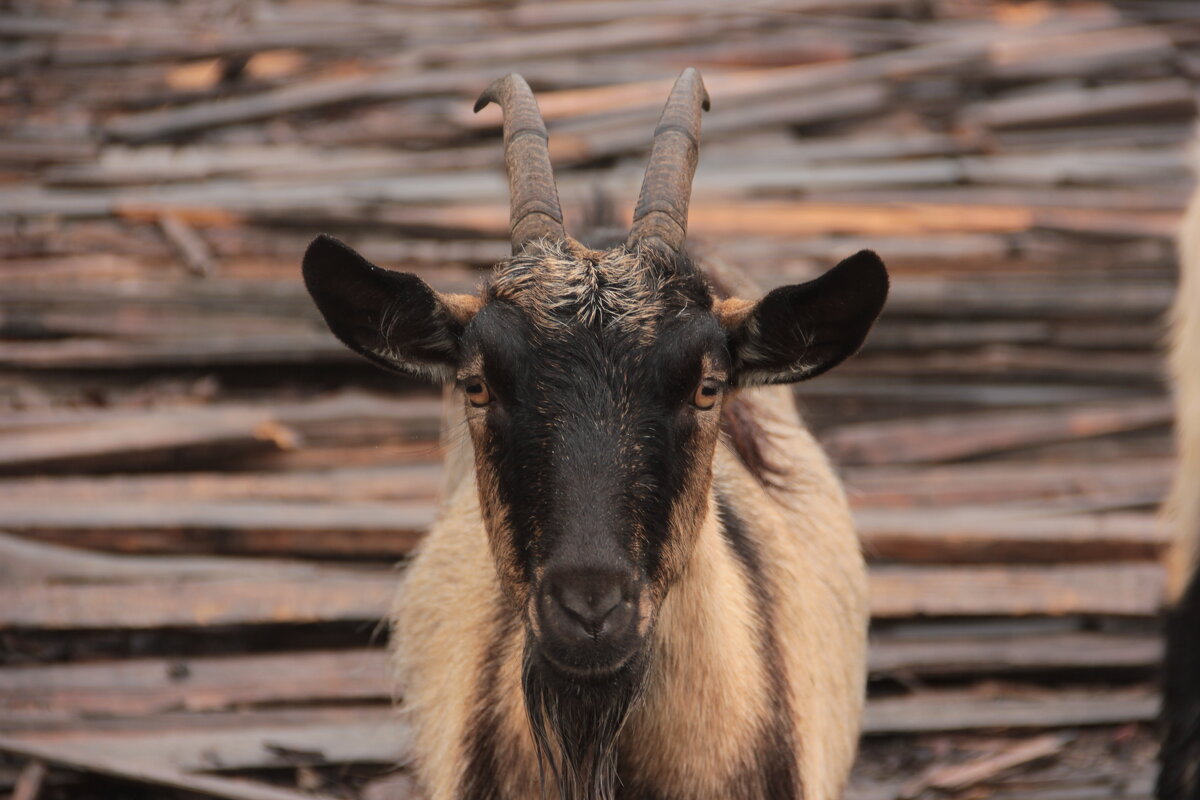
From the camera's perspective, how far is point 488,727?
13.9 feet

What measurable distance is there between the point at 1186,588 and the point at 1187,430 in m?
0.62

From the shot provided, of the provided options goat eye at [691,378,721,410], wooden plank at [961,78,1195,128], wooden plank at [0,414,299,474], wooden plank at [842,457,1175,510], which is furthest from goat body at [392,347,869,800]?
wooden plank at [961,78,1195,128]

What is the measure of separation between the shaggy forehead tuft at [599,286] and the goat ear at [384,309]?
18 centimetres

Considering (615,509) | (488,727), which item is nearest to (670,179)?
(615,509)

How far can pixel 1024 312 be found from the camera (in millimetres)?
8945

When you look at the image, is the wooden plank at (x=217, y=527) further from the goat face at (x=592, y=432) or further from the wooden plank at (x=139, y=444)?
the goat face at (x=592, y=432)

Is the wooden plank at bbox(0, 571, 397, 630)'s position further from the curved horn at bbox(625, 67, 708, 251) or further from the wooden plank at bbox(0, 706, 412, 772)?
the curved horn at bbox(625, 67, 708, 251)

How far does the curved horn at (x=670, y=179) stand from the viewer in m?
4.11

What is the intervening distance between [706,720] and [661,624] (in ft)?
1.10

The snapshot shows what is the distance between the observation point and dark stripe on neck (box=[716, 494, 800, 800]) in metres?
4.13

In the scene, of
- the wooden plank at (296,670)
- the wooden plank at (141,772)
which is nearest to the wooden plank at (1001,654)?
the wooden plank at (296,670)

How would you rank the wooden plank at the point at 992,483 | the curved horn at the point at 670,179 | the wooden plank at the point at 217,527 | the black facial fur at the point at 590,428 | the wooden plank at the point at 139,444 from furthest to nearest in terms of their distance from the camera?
the wooden plank at the point at 992,483 < the wooden plank at the point at 139,444 < the wooden plank at the point at 217,527 < the curved horn at the point at 670,179 < the black facial fur at the point at 590,428

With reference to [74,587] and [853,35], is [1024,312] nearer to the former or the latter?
[853,35]

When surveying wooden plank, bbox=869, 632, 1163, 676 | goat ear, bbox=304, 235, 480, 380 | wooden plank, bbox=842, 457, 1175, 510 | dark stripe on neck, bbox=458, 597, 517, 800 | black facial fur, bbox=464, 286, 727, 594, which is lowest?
wooden plank, bbox=869, 632, 1163, 676
